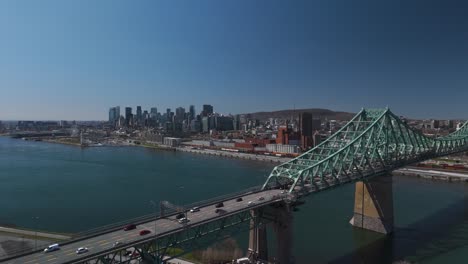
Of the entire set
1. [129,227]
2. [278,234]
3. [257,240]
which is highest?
[129,227]

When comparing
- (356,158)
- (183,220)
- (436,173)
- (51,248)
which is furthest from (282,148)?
(51,248)

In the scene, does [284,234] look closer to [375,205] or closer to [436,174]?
[375,205]

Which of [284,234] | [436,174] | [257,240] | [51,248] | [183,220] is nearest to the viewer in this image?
[51,248]

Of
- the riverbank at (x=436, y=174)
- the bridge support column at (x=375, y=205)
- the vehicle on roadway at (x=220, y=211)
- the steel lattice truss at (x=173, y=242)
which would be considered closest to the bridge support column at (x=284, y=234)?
the steel lattice truss at (x=173, y=242)

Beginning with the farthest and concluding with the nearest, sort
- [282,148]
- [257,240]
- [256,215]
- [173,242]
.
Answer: [282,148] → [257,240] → [256,215] → [173,242]

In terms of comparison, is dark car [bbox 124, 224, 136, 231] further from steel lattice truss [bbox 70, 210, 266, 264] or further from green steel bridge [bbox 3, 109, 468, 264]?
steel lattice truss [bbox 70, 210, 266, 264]

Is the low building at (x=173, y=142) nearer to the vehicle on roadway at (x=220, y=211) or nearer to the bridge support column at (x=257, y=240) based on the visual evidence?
the bridge support column at (x=257, y=240)
